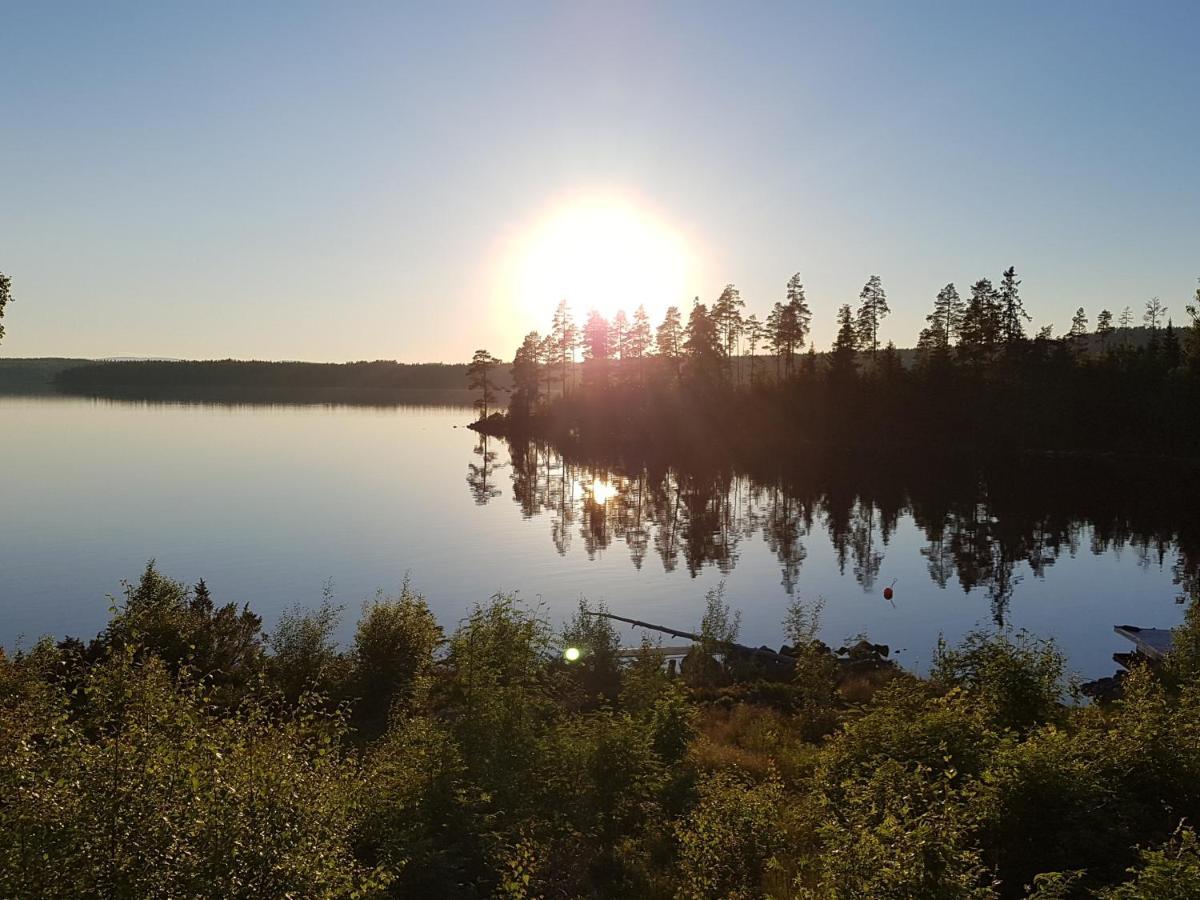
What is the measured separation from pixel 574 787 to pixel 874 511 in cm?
5013

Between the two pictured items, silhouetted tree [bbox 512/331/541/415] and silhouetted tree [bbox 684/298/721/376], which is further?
silhouetted tree [bbox 512/331/541/415]

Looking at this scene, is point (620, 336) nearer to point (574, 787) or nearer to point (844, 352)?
point (844, 352)

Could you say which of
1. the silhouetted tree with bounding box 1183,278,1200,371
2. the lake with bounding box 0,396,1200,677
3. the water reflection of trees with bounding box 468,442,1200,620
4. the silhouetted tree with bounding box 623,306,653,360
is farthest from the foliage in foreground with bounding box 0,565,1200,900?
the silhouetted tree with bounding box 623,306,653,360

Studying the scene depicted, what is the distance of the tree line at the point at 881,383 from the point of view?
8806cm

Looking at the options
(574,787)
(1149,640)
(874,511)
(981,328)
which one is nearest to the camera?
(574,787)

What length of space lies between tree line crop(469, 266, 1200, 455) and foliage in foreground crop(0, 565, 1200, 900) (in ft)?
234

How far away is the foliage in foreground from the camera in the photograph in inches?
265

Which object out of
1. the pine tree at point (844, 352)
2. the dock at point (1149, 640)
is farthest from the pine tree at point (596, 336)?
the dock at point (1149, 640)

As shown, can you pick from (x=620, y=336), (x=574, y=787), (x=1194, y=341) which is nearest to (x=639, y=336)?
(x=620, y=336)

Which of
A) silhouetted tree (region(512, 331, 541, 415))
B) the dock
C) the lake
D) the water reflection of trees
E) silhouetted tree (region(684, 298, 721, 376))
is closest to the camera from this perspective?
the dock

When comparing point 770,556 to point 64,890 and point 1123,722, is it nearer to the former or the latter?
point 1123,722

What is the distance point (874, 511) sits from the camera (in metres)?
58.9

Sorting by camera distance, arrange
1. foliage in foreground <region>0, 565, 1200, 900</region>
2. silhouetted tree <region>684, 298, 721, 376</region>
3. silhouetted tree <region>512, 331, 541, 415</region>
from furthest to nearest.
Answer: silhouetted tree <region>512, 331, 541, 415</region> → silhouetted tree <region>684, 298, 721, 376</region> → foliage in foreground <region>0, 565, 1200, 900</region>

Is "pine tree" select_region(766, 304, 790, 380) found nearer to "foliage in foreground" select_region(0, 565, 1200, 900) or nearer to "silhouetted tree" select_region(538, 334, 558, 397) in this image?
"silhouetted tree" select_region(538, 334, 558, 397)
